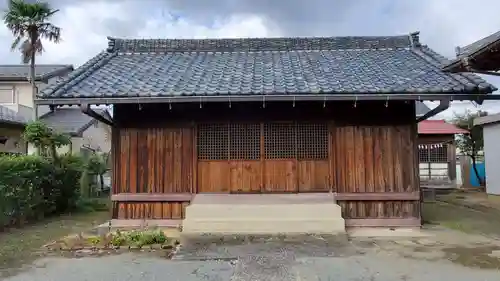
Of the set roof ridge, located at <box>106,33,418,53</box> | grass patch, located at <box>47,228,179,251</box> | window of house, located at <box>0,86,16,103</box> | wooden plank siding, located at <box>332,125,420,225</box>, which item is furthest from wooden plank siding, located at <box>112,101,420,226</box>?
window of house, located at <box>0,86,16,103</box>

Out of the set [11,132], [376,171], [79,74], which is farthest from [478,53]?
[11,132]

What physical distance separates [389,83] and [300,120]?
6.18ft

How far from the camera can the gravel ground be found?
5352mm

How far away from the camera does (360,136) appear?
896 cm

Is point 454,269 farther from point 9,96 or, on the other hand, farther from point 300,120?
point 9,96

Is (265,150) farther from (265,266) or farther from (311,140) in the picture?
(265,266)

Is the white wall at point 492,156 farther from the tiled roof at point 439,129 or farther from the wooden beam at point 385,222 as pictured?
the wooden beam at point 385,222

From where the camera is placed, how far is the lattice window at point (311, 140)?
29.6 feet

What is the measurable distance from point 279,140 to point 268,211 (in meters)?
1.57

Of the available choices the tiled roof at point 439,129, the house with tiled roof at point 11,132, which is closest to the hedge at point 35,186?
the house with tiled roof at point 11,132

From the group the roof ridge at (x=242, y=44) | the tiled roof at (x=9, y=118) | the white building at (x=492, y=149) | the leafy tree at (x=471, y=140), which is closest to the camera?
the roof ridge at (x=242, y=44)

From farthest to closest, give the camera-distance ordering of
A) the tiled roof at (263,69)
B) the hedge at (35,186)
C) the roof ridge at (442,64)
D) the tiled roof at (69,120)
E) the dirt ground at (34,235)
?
the tiled roof at (69,120) → the hedge at (35,186) → the tiled roof at (263,69) → the roof ridge at (442,64) → the dirt ground at (34,235)

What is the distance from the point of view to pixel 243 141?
29.9 feet

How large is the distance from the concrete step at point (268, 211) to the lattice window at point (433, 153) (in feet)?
44.7
